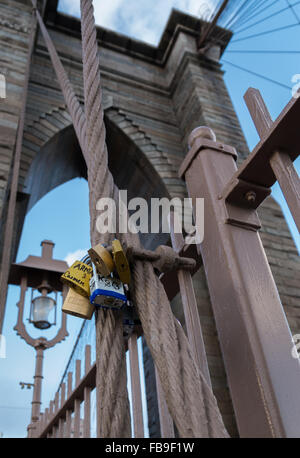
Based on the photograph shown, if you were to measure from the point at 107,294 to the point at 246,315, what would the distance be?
12.4 inches

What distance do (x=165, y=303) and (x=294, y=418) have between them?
0.32 meters

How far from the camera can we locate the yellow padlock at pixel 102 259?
56cm

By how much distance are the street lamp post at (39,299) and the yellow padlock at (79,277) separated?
2.30 meters

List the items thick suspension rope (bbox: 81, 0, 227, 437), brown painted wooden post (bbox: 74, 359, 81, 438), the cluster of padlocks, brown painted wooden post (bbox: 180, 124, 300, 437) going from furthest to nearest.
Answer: brown painted wooden post (bbox: 74, 359, 81, 438), brown painted wooden post (bbox: 180, 124, 300, 437), the cluster of padlocks, thick suspension rope (bbox: 81, 0, 227, 437)

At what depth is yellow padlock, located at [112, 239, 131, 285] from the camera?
559 millimetres

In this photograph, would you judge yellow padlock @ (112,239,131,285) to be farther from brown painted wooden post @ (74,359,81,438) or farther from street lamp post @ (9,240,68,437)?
street lamp post @ (9,240,68,437)

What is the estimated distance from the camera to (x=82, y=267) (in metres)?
0.64

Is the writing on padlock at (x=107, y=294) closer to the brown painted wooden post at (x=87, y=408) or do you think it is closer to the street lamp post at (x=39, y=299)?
the brown painted wooden post at (x=87, y=408)

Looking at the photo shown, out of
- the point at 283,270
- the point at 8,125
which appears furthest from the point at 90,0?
the point at 283,270

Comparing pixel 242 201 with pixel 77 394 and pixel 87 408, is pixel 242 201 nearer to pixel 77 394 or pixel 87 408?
pixel 87 408

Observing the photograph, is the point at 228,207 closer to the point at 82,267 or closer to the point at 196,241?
the point at 196,241

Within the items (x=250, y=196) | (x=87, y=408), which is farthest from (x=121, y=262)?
(x=87, y=408)

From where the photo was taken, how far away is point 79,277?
621 mm

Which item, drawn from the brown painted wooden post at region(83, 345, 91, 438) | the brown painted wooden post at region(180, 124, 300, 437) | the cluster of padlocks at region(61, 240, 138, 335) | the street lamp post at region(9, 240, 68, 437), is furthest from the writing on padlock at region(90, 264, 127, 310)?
the street lamp post at region(9, 240, 68, 437)
